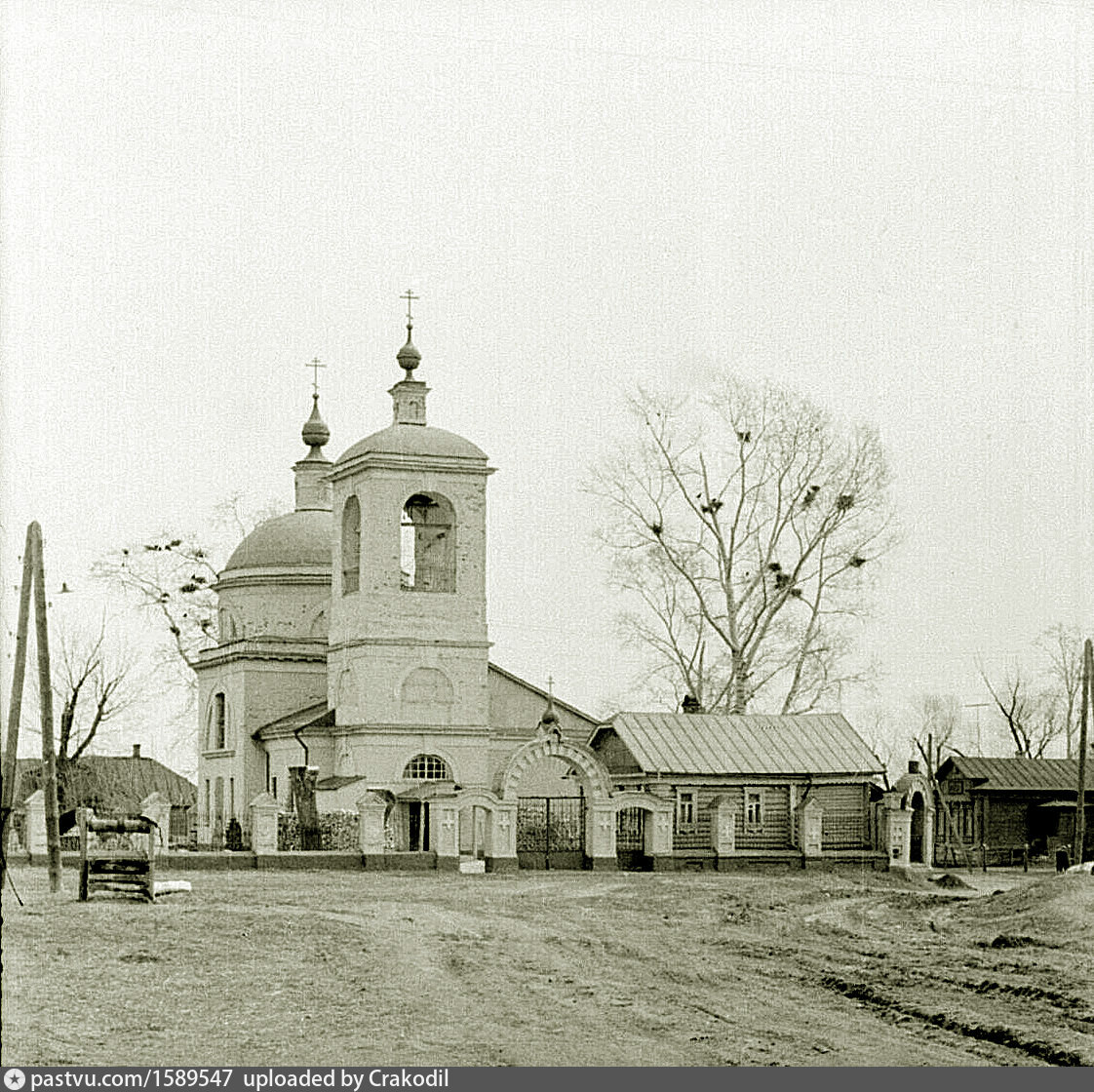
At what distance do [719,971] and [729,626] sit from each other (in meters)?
24.1

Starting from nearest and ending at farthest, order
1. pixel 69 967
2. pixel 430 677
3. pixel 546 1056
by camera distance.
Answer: pixel 546 1056 → pixel 69 967 → pixel 430 677

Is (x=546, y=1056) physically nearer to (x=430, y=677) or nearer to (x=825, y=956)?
(x=825, y=956)

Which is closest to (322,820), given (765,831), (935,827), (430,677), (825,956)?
(430,677)

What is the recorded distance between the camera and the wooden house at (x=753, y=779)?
1602 inches

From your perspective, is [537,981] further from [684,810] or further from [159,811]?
[159,811]

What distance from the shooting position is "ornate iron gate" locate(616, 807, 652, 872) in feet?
129

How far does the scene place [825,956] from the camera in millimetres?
21781

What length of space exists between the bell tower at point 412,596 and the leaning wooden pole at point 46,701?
1663cm

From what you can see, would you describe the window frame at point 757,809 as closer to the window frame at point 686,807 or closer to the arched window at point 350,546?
the window frame at point 686,807

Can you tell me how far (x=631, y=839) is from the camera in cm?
4019

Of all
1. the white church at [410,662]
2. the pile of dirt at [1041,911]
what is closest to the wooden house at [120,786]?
the white church at [410,662]

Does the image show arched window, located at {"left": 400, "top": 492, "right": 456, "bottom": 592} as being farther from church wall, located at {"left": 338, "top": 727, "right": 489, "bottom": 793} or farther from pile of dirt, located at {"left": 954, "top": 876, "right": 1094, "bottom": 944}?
pile of dirt, located at {"left": 954, "top": 876, "right": 1094, "bottom": 944}

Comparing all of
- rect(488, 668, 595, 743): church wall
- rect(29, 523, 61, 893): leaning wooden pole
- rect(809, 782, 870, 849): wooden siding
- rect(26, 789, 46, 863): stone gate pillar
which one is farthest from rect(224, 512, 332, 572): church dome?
rect(29, 523, 61, 893): leaning wooden pole
